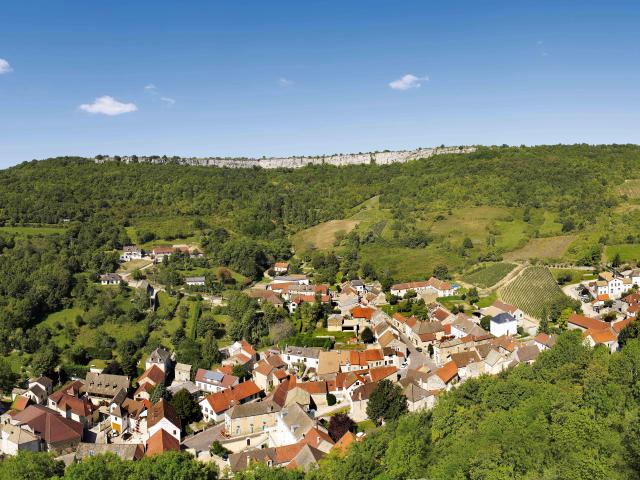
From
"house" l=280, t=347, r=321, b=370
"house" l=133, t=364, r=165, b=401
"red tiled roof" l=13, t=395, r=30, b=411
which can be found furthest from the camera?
"house" l=280, t=347, r=321, b=370

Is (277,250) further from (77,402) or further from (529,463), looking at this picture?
(529,463)

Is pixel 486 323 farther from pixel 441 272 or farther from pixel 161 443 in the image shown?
pixel 161 443

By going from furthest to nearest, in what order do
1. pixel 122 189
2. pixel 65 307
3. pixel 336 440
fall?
pixel 122 189, pixel 65 307, pixel 336 440

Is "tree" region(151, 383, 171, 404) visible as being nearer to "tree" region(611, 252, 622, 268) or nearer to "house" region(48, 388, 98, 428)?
"house" region(48, 388, 98, 428)

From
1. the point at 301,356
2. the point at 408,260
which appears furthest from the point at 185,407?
the point at 408,260

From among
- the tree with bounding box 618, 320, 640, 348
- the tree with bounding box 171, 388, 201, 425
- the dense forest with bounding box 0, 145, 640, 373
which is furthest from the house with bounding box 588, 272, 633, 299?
the tree with bounding box 171, 388, 201, 425

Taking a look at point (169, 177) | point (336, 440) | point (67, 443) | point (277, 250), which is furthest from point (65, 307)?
point (169, 177)

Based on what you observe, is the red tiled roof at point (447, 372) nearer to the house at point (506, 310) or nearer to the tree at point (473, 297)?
the house at point (506, 310)
